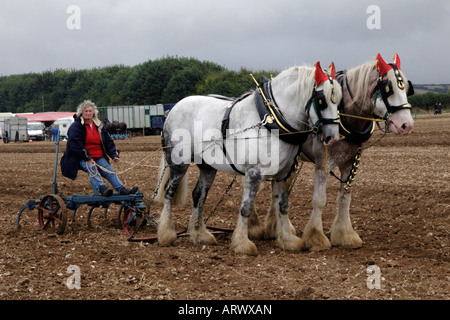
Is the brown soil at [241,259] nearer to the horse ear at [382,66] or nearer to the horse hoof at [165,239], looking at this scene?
the horse hoof at [165,239]

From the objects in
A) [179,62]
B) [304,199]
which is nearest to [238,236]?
[304,199]

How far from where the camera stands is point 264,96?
6609mm

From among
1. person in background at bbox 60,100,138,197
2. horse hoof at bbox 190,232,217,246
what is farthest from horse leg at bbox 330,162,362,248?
person in background at bbox 60,100,138,197

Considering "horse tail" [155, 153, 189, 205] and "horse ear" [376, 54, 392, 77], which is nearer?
"horse ear" [376, 54, 392, 77]

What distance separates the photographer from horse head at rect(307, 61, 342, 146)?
6.11 m

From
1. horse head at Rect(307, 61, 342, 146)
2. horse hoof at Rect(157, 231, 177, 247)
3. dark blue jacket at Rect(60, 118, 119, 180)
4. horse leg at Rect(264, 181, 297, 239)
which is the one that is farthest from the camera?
dark blue jacket at Rect(60, 118, 119, 180)

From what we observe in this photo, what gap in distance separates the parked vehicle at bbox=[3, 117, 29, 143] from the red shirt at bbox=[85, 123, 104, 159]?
36820 millimetres

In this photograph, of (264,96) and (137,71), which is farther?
(137,71)

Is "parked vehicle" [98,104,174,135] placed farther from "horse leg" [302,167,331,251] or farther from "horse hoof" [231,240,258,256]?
"horse hoof" [231,240,258,256]

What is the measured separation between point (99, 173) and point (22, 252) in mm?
1742

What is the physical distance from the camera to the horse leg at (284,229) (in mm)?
6871

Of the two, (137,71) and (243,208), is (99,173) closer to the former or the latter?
(243,208)

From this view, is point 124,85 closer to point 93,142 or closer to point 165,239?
point 93,142

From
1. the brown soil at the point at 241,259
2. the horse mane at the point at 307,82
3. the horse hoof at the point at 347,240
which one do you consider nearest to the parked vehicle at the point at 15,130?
the brown soil at the point at 241,259
